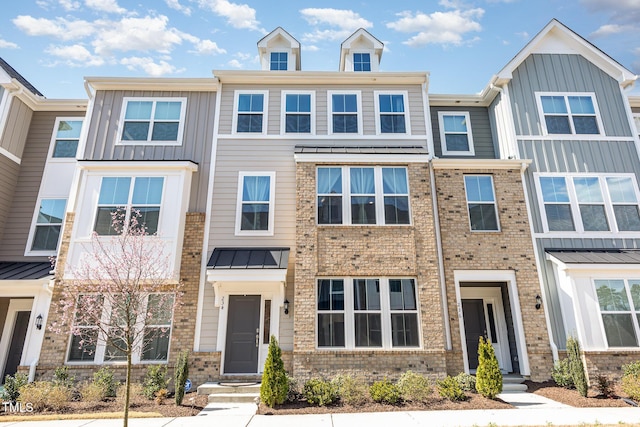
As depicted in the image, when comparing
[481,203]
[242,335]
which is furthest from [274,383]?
[481,203]

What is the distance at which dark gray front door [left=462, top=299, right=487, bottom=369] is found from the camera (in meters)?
11.6

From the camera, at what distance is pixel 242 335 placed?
1044 centimetres

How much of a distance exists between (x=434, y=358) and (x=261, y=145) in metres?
8.58

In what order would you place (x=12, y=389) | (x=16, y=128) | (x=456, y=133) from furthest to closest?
(x=456, y=133) → (x=16, y=128) → (x=12, y=389)

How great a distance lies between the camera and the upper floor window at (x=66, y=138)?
13156 mm

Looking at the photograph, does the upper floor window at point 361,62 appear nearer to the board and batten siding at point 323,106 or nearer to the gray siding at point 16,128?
the board and batten siding at point 323,106

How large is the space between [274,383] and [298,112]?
8.86 metres

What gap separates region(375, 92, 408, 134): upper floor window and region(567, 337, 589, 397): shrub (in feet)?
26.4

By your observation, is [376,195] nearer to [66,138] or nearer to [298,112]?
[298,112]

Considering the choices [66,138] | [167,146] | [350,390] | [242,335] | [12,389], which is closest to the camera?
[350,390]

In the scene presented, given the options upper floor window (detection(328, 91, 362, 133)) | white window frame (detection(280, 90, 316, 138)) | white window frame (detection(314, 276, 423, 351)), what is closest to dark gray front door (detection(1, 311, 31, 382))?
white window frame (detection(314, 276, 423, 351))

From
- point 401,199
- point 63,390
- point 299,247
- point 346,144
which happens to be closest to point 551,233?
point 401,199

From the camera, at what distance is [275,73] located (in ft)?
41.5

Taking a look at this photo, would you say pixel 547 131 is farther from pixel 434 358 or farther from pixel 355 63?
pixel 434 358
